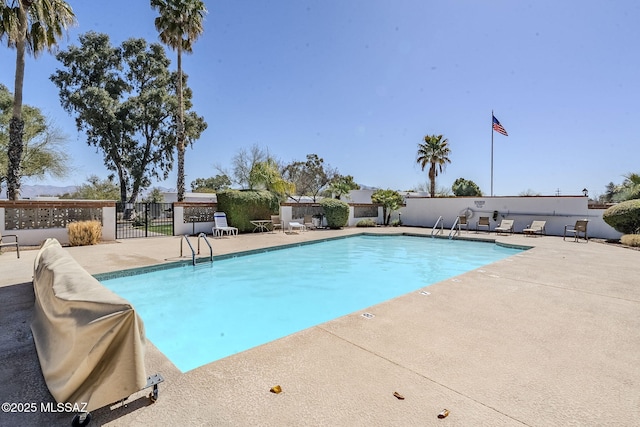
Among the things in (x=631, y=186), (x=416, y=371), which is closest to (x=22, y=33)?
(x=416, y=371)

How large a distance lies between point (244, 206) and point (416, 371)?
490 inches

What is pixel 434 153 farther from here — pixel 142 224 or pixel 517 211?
pixel 142 224

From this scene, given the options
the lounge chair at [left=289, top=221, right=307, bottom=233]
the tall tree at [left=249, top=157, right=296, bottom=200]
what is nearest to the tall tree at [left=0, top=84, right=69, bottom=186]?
the tall tree at [left=249, top=157, right=296, bottom=200]

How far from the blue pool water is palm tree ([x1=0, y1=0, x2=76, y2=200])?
8.72 metres

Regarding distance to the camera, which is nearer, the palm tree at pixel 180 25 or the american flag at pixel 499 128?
the palm tree at pixel 180 25

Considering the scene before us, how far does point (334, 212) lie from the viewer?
17.1 metres

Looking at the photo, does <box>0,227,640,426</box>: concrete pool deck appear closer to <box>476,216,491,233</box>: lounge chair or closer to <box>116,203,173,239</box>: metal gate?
<box>116,203,173,239</box>: metal gate

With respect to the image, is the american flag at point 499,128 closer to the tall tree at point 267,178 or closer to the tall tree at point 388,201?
the tall tree at point 388,201

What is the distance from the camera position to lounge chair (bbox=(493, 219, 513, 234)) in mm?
15055

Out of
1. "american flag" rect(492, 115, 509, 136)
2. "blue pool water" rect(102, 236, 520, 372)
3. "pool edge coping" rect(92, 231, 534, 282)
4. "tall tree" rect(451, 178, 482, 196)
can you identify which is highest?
"american flag" rect(492, 115, 509, 136)

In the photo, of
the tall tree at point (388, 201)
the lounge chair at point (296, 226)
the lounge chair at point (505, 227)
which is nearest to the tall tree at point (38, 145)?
the lounge chair at point (296, 226)

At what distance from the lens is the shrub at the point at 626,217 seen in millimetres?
11557

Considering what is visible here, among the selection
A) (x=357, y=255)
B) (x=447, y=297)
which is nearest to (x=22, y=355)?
(x=447, y=297)

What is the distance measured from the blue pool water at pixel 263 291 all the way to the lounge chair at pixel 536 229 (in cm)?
374
